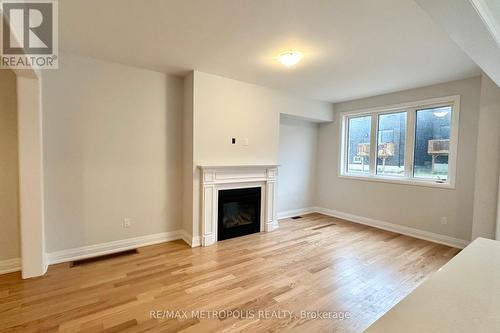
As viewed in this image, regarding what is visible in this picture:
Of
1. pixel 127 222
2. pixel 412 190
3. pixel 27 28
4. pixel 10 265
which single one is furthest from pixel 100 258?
pixel 412 190

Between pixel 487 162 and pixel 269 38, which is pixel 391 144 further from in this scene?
pixel 269 38

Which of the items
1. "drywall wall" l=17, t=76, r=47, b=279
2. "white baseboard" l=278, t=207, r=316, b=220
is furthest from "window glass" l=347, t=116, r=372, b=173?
"drywall wall" l=17, t=76, r=47, b=279

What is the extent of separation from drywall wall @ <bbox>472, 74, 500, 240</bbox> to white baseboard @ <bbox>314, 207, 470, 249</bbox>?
0.68 meters

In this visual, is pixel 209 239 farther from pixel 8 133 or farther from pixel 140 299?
pixel 8 133

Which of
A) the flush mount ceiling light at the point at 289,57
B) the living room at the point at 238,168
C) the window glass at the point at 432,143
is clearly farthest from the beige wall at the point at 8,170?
A: the window glass at the point at 432,143

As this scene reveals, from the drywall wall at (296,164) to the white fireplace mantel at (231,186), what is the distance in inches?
32.6

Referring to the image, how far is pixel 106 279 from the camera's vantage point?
2.63 meters

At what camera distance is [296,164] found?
5500mm

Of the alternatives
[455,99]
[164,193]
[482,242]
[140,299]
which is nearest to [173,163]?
[164,193]

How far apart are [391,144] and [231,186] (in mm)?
3248

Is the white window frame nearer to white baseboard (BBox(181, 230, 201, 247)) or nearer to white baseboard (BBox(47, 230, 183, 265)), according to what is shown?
white baseboard (BBox(181, 230, 201, 247))

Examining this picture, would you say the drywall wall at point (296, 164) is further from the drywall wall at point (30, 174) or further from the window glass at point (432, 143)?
the drywall wall at point (30, 174)

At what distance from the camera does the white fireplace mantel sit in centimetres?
364

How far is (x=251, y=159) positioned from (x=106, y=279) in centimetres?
267
